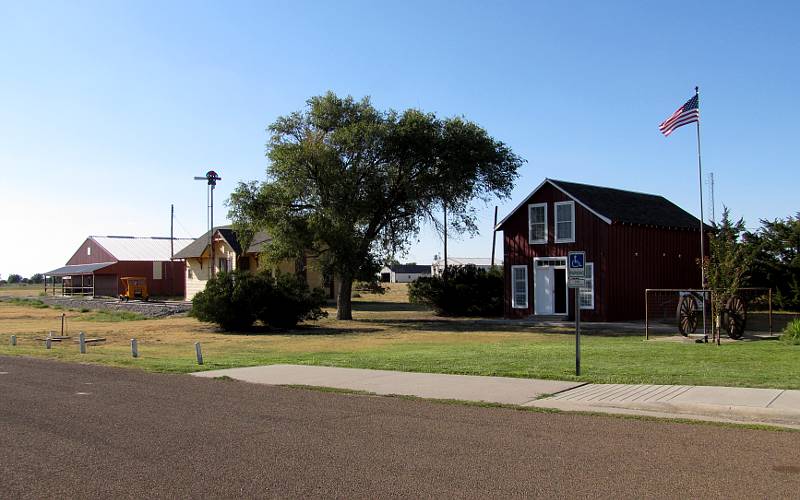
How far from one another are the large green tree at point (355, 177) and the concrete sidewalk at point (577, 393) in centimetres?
1834

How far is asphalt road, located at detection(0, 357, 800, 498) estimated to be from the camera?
628 cm

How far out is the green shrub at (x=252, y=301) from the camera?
30859 millimetres

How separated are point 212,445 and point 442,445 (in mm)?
2540

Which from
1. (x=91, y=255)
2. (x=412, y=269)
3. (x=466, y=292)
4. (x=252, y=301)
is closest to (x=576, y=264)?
(x=252, y=301)

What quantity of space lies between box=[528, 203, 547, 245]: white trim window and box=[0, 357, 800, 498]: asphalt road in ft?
74.2

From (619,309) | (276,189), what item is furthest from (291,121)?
(619,309)

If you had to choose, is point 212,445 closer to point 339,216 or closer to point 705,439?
point 705,439

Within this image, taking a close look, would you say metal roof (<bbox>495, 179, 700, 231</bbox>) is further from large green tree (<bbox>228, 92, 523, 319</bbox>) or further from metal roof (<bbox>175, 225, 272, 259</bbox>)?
metal roof (<bbox>175, 225, 272, 259</bbox>)

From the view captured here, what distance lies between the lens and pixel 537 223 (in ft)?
108

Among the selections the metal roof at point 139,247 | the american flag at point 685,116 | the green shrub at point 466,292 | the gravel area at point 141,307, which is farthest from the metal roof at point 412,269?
the american flag at point 685,116

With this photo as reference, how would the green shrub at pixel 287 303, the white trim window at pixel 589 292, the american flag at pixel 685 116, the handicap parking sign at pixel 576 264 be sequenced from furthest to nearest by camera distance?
the green shrub at pixel 287 303, the white trim window at pixel 589 292, the american flag at pixel 685 116, the handicap parking sign at pixel 576 264

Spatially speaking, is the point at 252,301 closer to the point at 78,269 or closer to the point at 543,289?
the point at 543,289

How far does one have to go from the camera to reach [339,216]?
32.6m

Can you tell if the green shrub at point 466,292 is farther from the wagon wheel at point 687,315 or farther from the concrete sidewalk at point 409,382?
the concrete sidewalk at point 409,382
